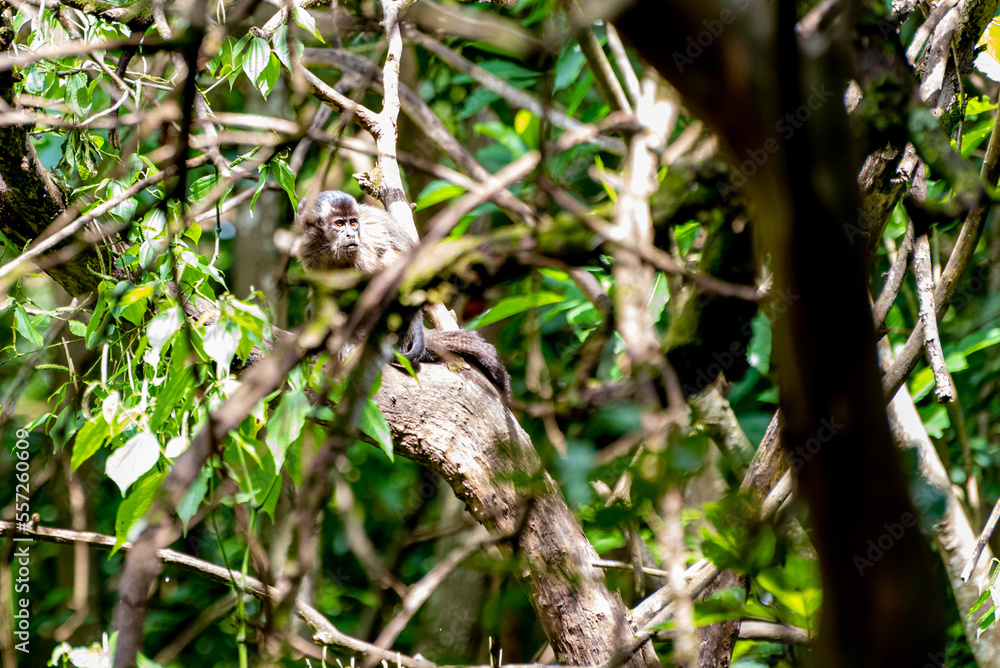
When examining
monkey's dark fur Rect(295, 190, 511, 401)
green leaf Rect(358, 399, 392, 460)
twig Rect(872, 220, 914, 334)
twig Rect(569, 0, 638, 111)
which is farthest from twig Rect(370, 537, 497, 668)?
twig Rect(569, 0, 638, 111)

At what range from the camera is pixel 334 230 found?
4.71 meters

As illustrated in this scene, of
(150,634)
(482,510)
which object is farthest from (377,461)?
(482,510)

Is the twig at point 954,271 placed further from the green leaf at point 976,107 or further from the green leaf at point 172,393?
the green leaf at point 172,393

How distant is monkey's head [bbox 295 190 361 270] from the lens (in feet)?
15.1

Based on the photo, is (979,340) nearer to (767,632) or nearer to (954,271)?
(954,271)

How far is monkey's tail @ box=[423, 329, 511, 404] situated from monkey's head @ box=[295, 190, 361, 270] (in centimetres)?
128

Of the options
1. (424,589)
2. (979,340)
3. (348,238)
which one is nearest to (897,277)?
(979,340)

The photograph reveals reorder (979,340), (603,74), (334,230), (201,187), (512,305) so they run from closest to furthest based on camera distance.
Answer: (201,187), (512,305), (979,340), (603,74), (334,230)

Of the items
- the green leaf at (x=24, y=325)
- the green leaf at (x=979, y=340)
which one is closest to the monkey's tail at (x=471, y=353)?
the green leaf at (x=24, y=325)

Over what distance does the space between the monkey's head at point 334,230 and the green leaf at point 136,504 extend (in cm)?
290

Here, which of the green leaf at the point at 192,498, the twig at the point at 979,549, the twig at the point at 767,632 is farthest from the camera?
the twig at the point at 767,632

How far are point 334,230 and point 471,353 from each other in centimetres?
173

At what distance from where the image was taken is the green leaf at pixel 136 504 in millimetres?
1785

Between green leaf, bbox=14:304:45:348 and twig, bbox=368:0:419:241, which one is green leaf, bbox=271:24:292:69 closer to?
twig, bbox=368:0:419:241
